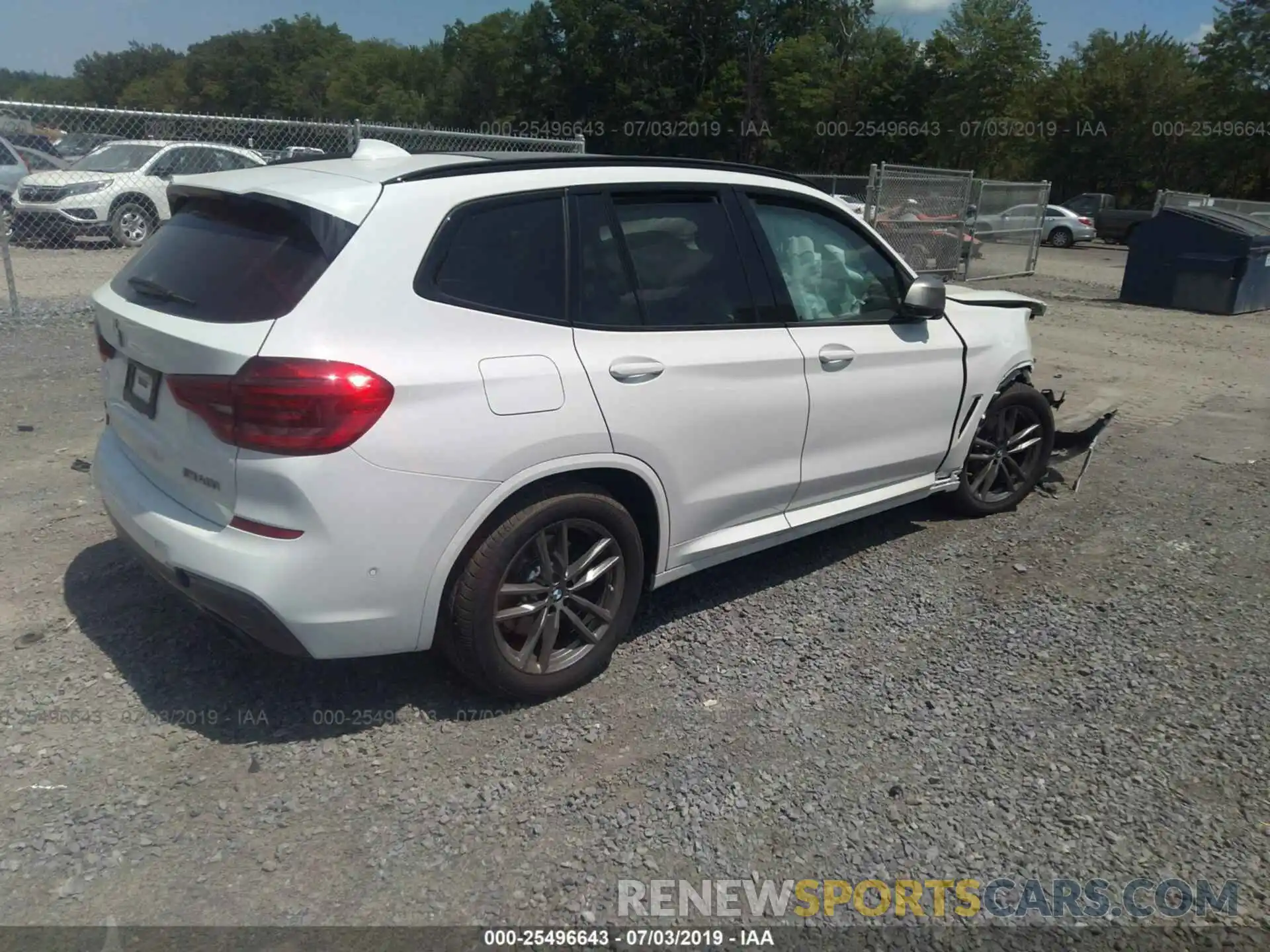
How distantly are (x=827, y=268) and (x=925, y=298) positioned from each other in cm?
47

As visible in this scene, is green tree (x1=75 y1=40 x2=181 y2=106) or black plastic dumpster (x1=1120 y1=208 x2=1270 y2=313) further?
green tree (x1=75 y1=40 x2=181 y2=106)

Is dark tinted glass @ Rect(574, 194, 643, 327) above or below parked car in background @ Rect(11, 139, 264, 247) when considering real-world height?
above

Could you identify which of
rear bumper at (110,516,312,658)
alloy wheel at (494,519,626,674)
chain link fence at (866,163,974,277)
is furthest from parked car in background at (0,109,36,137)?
Answer: alloy wheel at (494,519,626,674)

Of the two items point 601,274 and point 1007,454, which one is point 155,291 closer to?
point 601,274

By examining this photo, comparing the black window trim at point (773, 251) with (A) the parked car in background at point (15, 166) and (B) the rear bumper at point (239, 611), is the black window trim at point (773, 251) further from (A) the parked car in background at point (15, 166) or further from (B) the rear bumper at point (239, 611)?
(A) the parked car in background at point (15, 166)

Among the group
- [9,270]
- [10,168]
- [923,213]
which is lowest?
[9,270]

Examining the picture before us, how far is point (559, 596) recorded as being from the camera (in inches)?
137

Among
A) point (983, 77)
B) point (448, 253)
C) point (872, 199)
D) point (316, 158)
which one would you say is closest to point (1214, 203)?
point (872, 199)

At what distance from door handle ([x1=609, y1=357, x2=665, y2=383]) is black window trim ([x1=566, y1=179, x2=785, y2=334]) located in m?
0.12

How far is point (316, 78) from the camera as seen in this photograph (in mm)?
94188

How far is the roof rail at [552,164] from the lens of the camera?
328 centimetres

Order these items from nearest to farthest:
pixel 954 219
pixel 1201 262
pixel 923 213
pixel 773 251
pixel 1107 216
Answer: pixel 773 251
pixel 1201 262
pixel 923 213
pixel 954 219
pixel 1107 216

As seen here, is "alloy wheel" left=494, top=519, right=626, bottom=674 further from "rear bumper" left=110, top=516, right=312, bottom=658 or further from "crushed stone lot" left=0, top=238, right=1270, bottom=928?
"rear bumper" left=110, top=516, right=312, bottom=658

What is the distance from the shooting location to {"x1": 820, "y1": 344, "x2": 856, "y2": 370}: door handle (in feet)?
13.7
